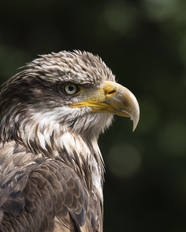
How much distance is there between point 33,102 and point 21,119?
5.6 inches

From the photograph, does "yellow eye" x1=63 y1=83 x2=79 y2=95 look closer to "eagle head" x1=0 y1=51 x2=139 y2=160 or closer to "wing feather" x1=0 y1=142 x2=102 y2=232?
"eagle head" x1=0 y1=51 x2=139 y2=160

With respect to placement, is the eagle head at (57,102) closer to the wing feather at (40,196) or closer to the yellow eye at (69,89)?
the yellow eye at (69,89)

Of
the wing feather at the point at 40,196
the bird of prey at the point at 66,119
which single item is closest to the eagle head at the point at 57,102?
the bird of prey at the point at 66,119

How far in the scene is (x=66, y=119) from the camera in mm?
5562

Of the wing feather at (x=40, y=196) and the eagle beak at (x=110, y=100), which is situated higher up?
the eagle beak at (x=110, y=100)

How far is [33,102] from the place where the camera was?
554cm

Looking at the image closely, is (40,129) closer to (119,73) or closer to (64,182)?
(64,182)

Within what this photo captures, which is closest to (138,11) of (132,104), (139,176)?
(139,176)

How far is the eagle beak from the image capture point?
5.55 m

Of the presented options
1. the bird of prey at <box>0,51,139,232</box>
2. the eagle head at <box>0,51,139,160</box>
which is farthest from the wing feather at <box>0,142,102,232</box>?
the eagle head at <box>0,51,139,160</box>

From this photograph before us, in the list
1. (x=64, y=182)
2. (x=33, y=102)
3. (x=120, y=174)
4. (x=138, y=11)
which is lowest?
(x=120, y=174)

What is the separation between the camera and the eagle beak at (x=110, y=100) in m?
5.55

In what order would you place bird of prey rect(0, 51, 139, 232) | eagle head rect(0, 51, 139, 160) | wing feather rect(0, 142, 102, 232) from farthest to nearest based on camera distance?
eagle head rect(0, 51, 139, 160)
bird of prey rect(0, 51, 139, 232)
wing feather rect(0, 142, 102, 232)

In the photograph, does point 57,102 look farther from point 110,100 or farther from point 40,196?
point 40,196
